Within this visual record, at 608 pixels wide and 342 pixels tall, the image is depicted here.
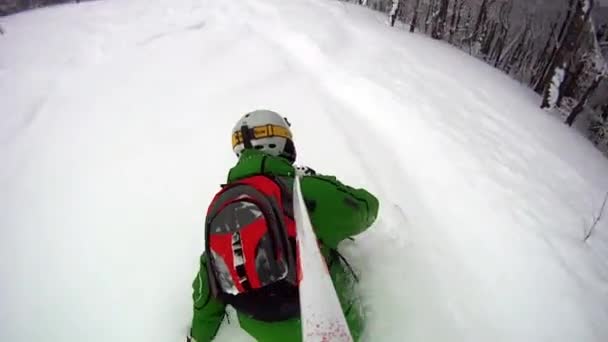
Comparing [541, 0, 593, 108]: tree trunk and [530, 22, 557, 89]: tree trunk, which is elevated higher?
[541, 0, 593, 108]: tree trunk

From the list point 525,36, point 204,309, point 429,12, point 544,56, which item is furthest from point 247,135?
point 525,36

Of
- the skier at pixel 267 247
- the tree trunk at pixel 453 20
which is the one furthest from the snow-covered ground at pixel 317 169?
the tree trunk at pixel 453 20

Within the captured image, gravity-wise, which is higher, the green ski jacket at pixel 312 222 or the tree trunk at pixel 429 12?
the green ski jacket at pixel 312 222

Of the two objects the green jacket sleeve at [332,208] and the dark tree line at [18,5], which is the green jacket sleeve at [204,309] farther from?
the dark tree line at [18,5]

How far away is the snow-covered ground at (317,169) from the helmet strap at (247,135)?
1067 mm

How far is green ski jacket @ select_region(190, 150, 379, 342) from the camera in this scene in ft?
4.63

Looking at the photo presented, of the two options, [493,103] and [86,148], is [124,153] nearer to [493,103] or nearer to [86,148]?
[86,148]

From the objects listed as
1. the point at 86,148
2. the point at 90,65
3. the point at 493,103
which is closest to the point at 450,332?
the point at 86,148

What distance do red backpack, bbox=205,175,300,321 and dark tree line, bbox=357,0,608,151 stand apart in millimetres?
10859

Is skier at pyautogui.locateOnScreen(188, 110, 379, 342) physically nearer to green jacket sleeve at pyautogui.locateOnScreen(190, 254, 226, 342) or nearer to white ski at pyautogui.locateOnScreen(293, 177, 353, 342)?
green jacket sleeve at pyautogui.locateOnScreen(190, 254, 226, 342)

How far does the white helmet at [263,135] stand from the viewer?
64.6 inches

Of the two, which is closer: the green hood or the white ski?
A: the white ski

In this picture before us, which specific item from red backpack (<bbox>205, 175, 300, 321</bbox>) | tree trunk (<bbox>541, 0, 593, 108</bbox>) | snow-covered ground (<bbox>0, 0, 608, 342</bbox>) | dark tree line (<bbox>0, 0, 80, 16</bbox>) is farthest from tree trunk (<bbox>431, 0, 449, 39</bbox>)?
dark tree line (<bbox>0, 0, 80, 16</bbox>)

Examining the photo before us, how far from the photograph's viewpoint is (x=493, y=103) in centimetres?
519
